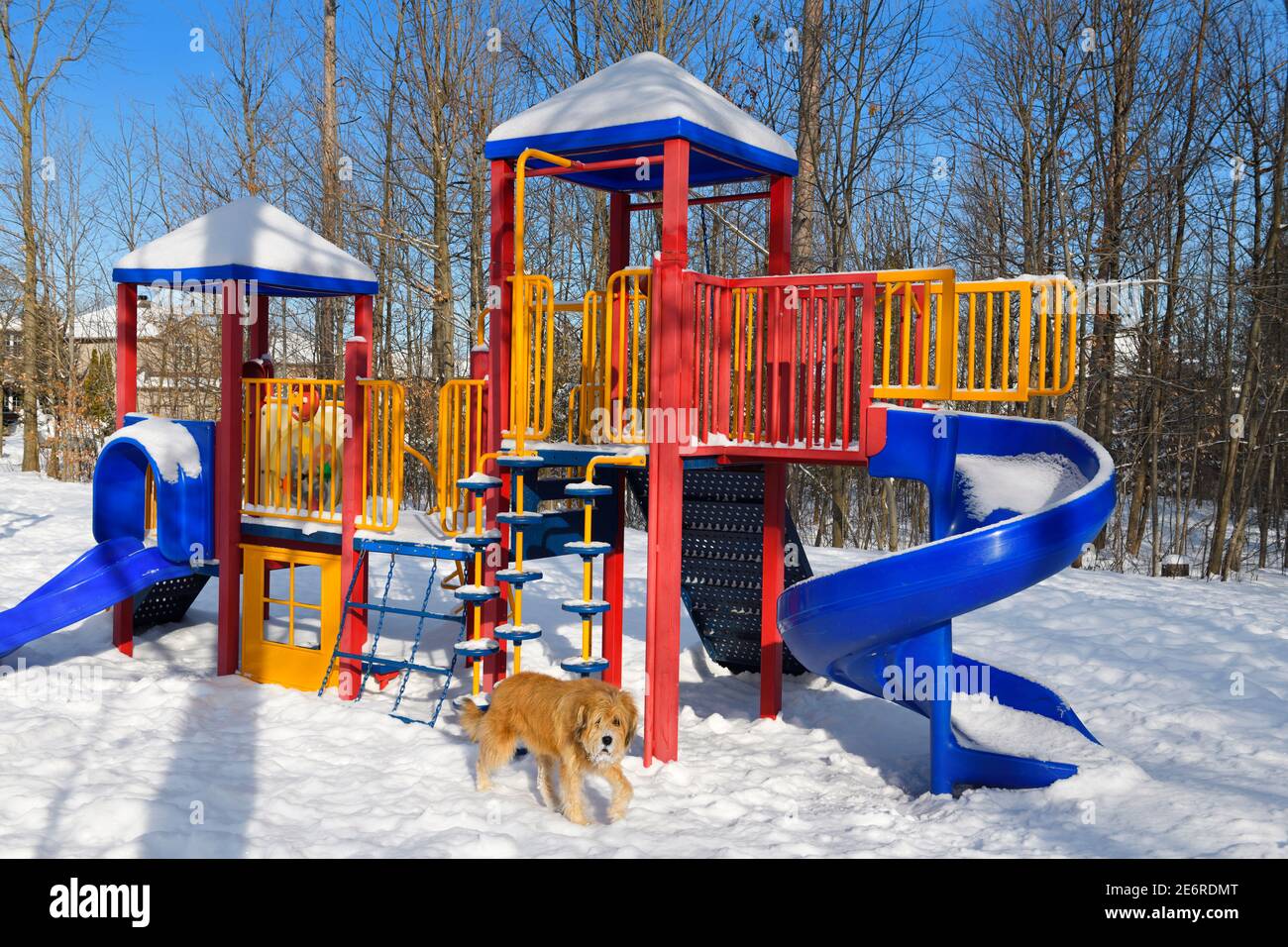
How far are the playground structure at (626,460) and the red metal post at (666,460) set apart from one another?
0.02 metres

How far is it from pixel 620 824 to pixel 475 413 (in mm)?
3709

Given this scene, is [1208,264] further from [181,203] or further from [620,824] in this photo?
[181,203]

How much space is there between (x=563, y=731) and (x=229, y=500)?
4.46 metres

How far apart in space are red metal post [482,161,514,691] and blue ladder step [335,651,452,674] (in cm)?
50

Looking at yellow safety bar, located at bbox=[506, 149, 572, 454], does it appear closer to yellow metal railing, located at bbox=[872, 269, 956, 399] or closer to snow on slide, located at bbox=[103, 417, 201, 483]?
yellow metal railing, located at bbox=[872, 269, 956, 399]

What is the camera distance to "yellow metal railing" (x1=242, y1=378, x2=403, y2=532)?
8273mm

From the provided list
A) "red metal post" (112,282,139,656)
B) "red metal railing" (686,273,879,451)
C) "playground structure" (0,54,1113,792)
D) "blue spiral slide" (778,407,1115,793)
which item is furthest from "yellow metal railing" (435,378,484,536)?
"red metal post" (112,282,139,656)

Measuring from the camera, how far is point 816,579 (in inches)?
238

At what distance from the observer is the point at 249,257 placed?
8.48m

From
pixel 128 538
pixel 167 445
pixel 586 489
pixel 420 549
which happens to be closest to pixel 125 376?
pixel 167 445

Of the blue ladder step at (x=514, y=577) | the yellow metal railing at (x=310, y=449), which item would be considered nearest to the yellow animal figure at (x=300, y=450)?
the yellow metal railing at (x=310, y=449)

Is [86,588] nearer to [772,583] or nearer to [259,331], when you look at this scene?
[259,331]

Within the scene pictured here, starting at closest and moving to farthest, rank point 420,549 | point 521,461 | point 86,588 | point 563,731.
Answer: point 563,731
point 521,461
point 420,549
point 86,588

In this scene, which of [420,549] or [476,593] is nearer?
[476,593]
